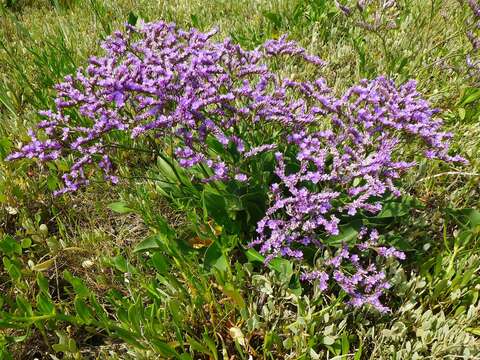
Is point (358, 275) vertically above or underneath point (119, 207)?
underneath

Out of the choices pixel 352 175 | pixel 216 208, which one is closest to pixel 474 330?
pixel 352 175

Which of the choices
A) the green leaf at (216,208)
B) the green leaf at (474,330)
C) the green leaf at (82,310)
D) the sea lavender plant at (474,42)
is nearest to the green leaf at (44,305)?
the green leaf at (82,310)

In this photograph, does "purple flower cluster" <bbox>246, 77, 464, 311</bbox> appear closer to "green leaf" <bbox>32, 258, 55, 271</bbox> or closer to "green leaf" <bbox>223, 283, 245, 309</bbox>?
"green leaf" <bbox>223, 283, 245, 309</bbox>

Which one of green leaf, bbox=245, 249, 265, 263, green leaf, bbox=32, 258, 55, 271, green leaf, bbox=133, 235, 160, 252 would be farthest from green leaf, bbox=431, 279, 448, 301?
green leaf, bbox=32, 258, 55, 271

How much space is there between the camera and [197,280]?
2.47 meters

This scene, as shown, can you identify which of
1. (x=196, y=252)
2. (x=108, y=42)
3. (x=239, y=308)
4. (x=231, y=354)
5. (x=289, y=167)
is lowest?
(x=231, y=354)

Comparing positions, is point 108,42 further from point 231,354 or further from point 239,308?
point 231,354

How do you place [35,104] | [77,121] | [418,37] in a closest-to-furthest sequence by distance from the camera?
[77,121], [35,104], [418,37]

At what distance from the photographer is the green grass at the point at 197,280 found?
7.25ft

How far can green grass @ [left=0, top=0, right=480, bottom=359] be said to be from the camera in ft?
7.25

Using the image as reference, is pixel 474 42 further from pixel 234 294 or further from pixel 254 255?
pixel 234 294

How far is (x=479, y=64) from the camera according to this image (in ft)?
12.3

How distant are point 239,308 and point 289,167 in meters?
0.89

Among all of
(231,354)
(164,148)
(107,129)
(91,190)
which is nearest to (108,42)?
(107,129)
